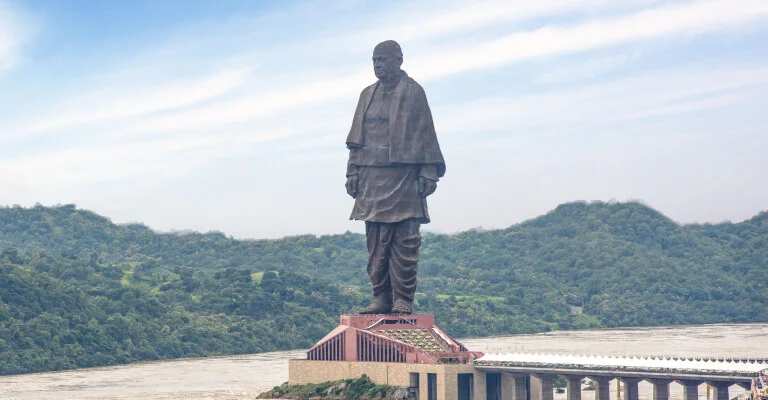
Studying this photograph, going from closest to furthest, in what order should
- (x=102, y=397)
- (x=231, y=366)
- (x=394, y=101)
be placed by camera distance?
(x=394, y=101) < (x=102, y=397) < (x=231, y=366)

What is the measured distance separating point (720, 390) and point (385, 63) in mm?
27716

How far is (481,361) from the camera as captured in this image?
81.8 meters

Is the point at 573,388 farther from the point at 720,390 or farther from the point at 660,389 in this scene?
the point at 720,390

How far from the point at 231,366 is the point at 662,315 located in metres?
82.7

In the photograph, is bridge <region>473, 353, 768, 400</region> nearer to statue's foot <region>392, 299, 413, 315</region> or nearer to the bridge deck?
the bridge deck

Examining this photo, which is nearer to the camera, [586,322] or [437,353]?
[437,353]

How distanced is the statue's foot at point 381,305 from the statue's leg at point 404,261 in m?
0.65

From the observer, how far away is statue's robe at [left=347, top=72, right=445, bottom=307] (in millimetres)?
87562

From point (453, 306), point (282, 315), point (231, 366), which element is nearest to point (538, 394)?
point (231, 366)

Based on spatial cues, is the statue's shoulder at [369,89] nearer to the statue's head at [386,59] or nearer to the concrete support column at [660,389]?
the statue's head at [386,59]

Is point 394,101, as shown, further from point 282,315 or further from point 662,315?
point 662,315

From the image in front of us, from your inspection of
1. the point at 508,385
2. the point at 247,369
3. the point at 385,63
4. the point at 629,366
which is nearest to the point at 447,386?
the point at 508,385

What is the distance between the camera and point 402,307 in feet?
290

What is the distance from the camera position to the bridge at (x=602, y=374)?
7194cm
